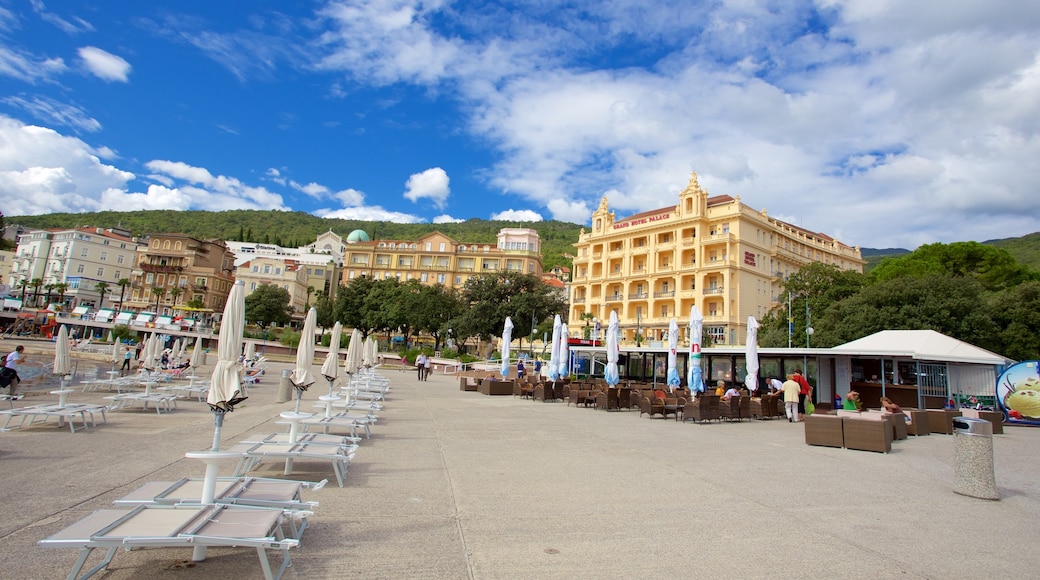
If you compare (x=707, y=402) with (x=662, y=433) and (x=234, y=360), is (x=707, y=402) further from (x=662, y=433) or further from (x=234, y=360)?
(x=234, y=360)

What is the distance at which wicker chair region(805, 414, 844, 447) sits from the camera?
11.1 meters

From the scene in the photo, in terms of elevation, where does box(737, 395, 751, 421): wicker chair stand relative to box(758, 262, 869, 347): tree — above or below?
below

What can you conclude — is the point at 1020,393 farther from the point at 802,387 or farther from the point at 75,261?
the point at 75,261

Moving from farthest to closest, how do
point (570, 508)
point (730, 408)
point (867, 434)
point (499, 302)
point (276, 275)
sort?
point (276, 275) → point (499, 302) → point (730, 408) → point (867, 434) → point (570, 508)

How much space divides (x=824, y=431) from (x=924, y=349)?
361 inches

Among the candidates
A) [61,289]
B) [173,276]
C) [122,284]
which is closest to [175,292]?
[173,276]

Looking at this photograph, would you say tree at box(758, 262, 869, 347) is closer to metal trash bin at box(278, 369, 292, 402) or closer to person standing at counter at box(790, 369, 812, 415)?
person standing at counter at box(790, 369, 812, 415)

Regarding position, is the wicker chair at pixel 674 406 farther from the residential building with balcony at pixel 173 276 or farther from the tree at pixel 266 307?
the residential building with balcony at pixel 173 276

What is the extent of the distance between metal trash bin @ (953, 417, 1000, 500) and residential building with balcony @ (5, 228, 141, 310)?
4090 inches

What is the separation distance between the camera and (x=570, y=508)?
19.3ft

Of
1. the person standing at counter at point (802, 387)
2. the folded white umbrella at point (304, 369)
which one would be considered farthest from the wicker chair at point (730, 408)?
the folded white umbrella at point (304, 369)

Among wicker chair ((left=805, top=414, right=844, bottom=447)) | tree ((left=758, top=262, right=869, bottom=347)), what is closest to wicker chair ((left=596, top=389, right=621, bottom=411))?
wicker chair ((left=805, top=414, right=844, bottom=447))

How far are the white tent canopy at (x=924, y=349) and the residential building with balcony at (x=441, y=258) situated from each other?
214 ft

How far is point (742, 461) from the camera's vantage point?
9.16 metres
